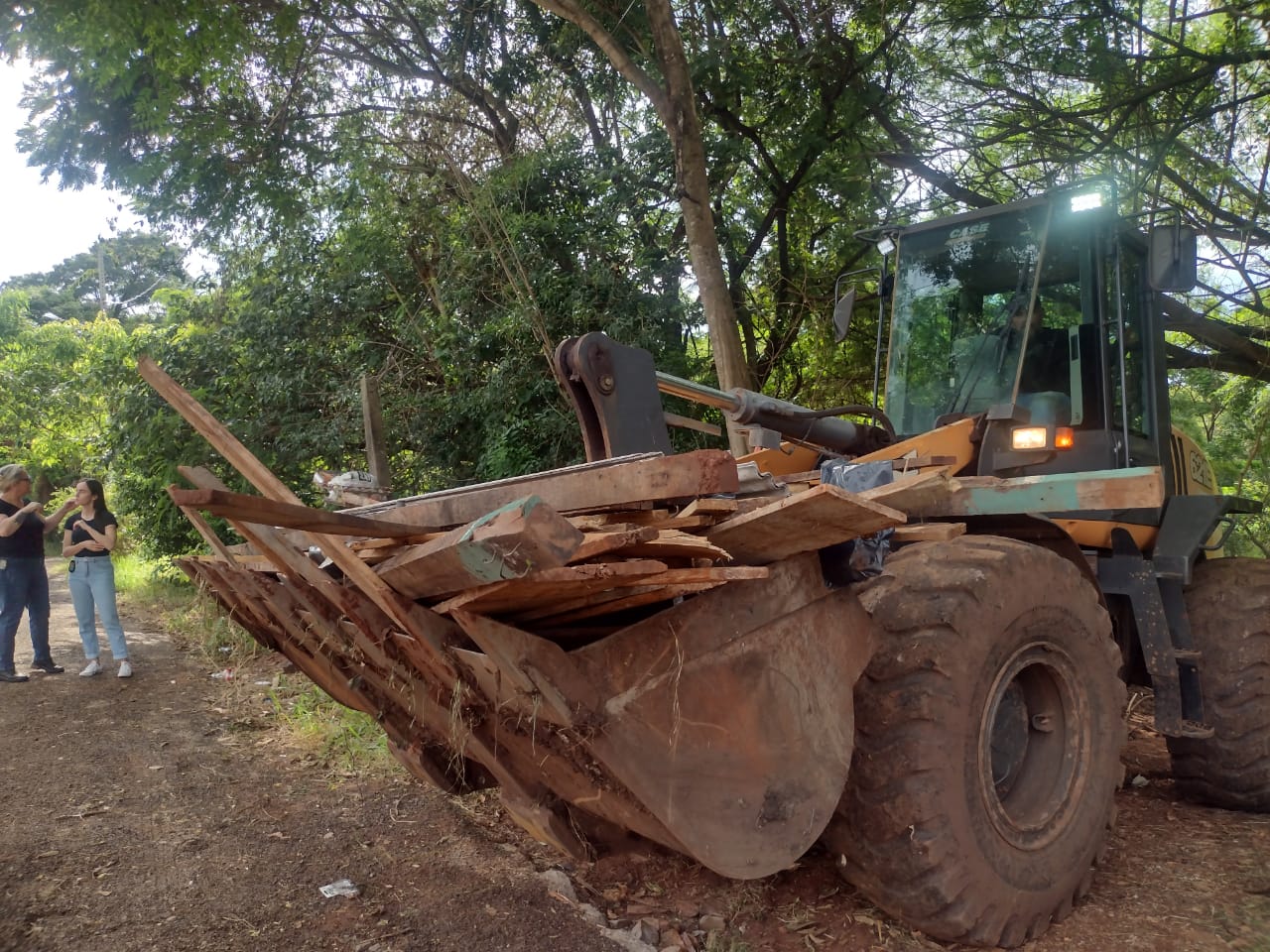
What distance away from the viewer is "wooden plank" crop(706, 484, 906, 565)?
8.27 feet

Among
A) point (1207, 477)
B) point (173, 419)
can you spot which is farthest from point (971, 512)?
point (173, 419)

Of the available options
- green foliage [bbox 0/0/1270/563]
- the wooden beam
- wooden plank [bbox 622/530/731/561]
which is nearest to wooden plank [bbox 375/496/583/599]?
wooden plank [bbox 622/530/731/561]

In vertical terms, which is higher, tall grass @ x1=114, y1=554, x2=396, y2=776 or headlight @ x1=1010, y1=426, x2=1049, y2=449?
headlight @ x1=1010, y1=426, x2=1049, y2=449

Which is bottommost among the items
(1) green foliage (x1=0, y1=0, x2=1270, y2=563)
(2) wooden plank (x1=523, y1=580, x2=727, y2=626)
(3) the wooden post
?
(2) wooden plank (x1=523, y1=580, x2=727, y2=626)

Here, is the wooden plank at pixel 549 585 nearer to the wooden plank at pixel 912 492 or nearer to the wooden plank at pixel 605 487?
the wooden plank at pixel 605 487

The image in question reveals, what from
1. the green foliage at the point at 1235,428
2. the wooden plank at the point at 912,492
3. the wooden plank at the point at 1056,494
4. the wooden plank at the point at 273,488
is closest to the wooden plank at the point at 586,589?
the wooden plank at the point at 273,488

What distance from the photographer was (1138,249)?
5.27 meters

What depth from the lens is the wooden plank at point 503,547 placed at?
1.92 meters

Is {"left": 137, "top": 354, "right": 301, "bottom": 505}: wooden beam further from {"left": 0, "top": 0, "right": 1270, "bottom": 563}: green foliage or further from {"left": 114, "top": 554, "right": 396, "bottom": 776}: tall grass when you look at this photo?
{"left": 0, "top": 0, "right": 1270, "bottom": 563}: green foliage

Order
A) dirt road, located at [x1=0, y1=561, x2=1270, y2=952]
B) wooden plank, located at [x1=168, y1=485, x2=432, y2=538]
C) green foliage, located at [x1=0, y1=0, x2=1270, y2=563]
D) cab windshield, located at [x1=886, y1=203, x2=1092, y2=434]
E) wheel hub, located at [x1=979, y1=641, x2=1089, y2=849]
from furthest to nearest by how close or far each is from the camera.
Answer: green foliage, located at [x1=0, y1=0, x2=1270, y2=563]
cab windshield, located at [x1=886, y1=203, x2=1092, y2=434]
wheel hub, located at [x1=979, y1=641, x2=1089, y2=849]
dirt road, located at [x1=0, y1=561, x2=1270, y2=952]
wooden plank, located at [x1=168, y1=485, x2=432, y2=538]

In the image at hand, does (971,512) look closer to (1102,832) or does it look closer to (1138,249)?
(1102,832)

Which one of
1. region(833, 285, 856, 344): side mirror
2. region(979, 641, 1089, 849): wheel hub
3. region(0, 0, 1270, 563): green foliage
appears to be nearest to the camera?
region(979, 641, 1089, 849): wheel hub

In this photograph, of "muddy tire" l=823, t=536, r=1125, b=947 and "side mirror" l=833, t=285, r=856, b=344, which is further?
"side mirror" l=833, t=285, r=856, b=344

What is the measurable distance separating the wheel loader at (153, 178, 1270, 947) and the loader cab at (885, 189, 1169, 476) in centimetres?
3
